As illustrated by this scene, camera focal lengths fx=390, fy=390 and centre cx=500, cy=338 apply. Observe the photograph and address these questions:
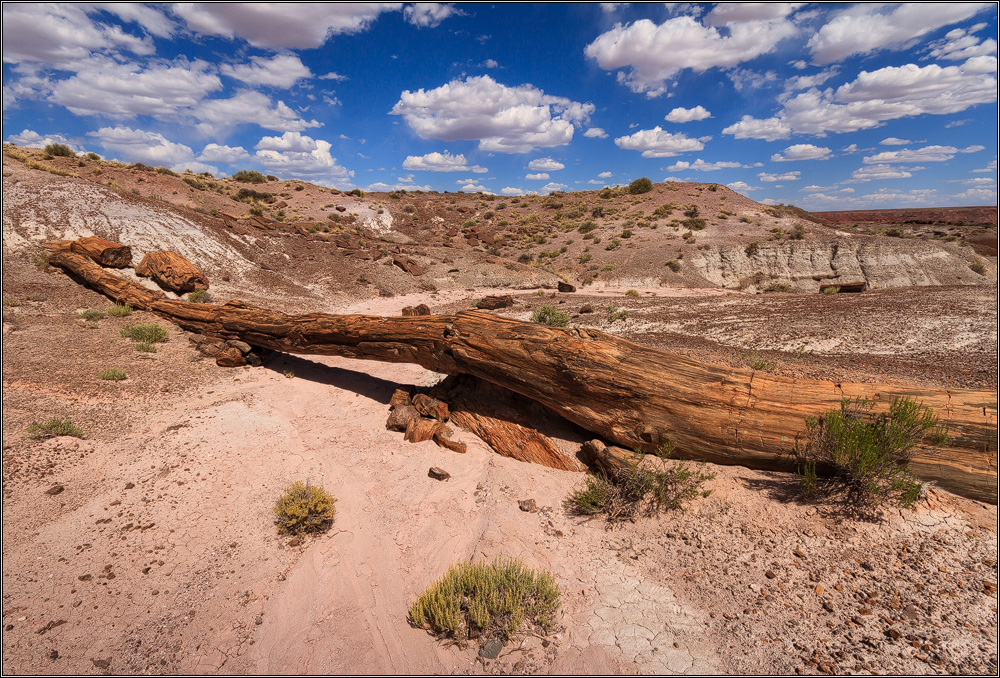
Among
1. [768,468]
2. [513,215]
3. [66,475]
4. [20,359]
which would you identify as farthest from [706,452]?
[513,215]

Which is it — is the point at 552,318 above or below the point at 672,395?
above

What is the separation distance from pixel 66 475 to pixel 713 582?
8.11 metres

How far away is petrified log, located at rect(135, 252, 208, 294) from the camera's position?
13102 millimetres

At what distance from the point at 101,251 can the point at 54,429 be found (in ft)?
31.9

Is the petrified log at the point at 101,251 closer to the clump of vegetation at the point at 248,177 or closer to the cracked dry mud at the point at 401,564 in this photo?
the cracked dry mud at the point at 401,564

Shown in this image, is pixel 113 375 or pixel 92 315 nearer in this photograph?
pixel 113 375

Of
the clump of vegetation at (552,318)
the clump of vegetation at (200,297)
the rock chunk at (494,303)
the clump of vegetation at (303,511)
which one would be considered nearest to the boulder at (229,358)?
the clump of vegetation at (200,297)

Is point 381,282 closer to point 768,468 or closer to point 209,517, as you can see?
A: point 209,517

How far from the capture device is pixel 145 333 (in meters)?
9.39

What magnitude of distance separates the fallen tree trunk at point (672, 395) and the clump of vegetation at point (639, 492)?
497 mm

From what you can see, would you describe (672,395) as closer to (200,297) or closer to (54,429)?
(54,429)

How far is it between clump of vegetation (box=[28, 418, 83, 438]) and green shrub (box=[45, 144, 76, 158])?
30584mm

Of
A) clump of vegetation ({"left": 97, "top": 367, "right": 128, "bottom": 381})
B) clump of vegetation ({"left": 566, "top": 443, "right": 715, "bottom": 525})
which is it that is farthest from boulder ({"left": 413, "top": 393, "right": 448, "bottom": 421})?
clump of vegetation ({"left": 97, "top": 367, "right": 128, "bottom": 381})

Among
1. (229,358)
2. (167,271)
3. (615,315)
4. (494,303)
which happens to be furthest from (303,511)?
(494,303)
